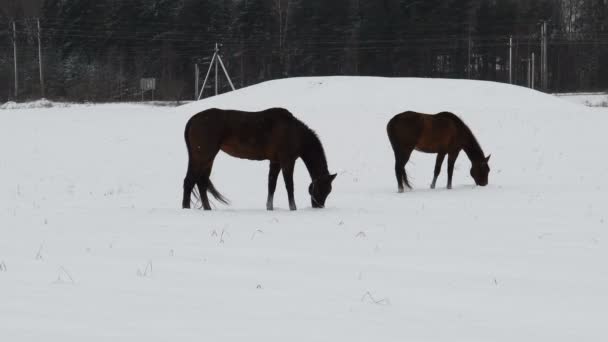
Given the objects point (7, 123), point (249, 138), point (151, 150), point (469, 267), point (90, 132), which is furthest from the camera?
point (7, 123)

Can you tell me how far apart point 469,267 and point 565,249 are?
4.72 feet

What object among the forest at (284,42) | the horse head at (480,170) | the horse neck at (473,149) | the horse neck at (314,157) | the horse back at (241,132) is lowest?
the horse head at (480,170)

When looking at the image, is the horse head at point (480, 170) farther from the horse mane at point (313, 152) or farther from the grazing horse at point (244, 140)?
the grazing horse at point (244, 140)

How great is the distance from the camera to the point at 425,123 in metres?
12.9

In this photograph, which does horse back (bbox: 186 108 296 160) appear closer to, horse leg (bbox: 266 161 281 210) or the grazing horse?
the grazing horse

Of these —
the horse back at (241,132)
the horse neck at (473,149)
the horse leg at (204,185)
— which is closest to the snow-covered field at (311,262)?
the horse leg at (204,185)

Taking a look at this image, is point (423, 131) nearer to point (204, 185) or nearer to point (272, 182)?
point (272, 182)

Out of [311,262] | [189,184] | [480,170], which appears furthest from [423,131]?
[311,262]

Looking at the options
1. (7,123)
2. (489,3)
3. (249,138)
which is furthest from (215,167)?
(489,3)

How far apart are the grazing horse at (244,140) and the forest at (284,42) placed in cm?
5236

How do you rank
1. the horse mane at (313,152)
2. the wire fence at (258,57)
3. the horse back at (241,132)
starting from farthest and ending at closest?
1. the wire fence at (258,57)
2. the horse mane at (313,152)
3. the horse back at (241,132)

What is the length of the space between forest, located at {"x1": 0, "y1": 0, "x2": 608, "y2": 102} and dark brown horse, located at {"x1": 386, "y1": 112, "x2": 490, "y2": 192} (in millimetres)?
49683

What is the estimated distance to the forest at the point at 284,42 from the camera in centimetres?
6397

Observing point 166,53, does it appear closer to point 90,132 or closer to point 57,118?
point 57,118
